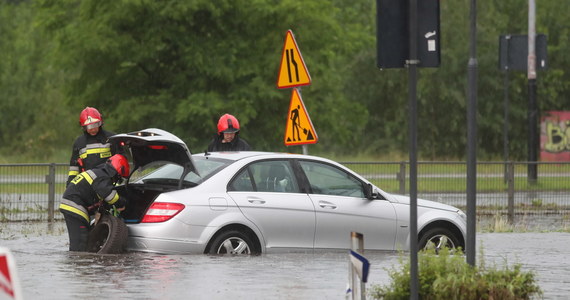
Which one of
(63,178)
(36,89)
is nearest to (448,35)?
(36,89)

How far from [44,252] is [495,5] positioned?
1579 inches

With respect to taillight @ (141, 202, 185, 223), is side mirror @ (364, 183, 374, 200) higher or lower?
higher

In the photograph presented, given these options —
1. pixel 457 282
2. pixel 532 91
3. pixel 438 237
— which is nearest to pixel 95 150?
pixel 438 237

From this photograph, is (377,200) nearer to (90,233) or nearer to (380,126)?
(90,233)

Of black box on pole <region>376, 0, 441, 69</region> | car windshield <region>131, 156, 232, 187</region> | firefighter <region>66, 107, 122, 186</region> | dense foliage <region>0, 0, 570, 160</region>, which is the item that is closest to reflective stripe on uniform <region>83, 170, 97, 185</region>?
car windshield <region>131, 156, 232, 187</region>

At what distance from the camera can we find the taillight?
13.1 m

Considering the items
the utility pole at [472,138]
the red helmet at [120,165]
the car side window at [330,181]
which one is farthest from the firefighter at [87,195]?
the utility pole at [472,138]

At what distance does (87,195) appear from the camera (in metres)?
13.6

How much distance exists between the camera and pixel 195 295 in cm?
1059

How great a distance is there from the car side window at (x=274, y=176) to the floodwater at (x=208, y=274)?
732mm

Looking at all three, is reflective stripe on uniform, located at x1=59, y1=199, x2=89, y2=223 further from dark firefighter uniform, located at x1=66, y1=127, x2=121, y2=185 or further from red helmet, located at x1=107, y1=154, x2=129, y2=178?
dark firefighter uniform, located at x1=66, y1=127, x2=121, y2=185

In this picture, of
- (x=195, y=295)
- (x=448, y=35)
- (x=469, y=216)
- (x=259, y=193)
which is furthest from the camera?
(x=448, y=35)

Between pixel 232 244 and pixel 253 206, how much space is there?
1.50ft

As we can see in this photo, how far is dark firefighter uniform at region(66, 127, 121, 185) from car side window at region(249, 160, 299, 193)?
178cm
